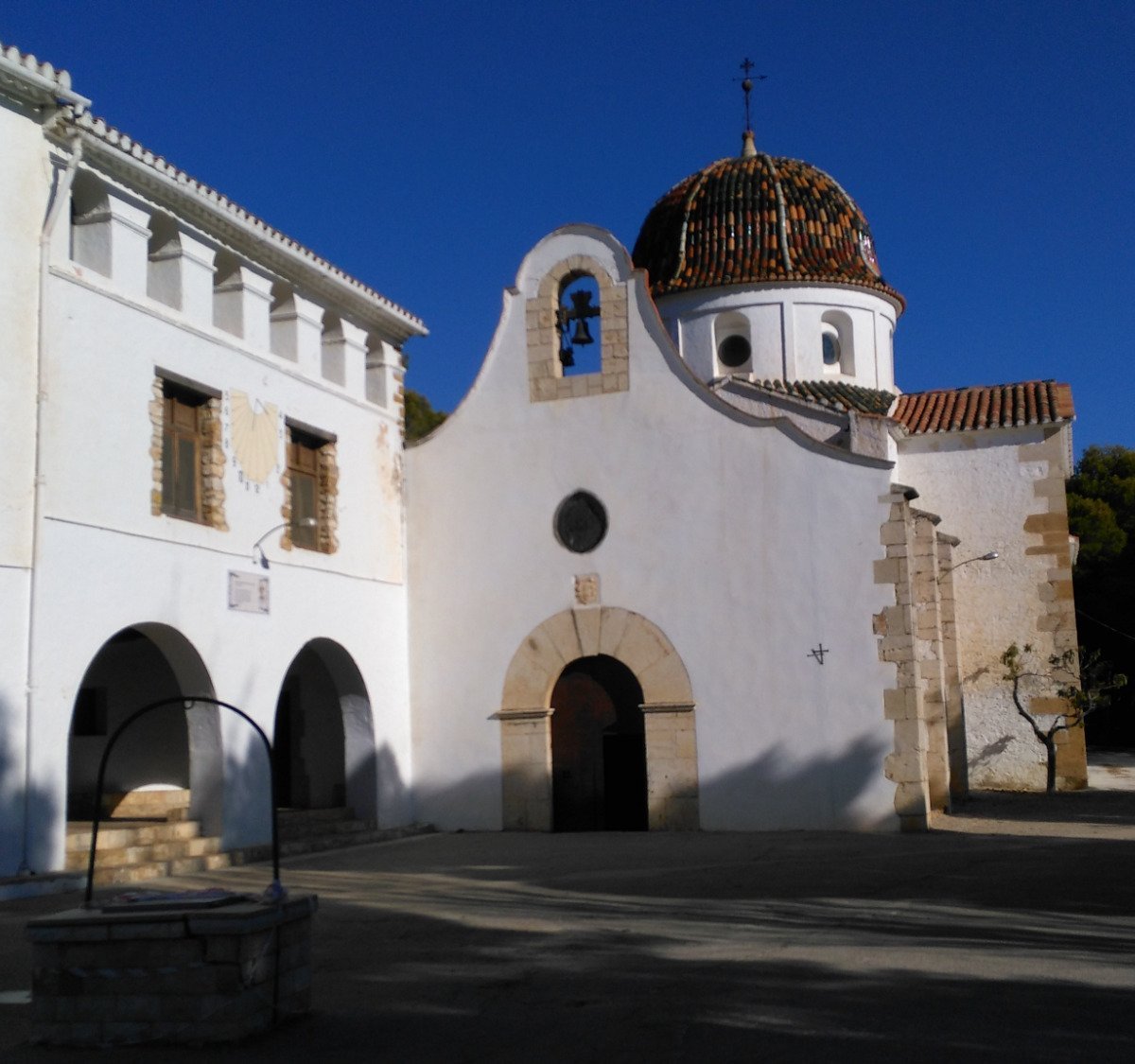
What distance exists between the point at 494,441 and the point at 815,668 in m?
4.58

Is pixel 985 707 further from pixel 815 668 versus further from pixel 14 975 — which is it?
pixel 14 975

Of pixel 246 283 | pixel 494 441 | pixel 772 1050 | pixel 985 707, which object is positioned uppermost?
pixel 246 283

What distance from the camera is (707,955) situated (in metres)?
7.59

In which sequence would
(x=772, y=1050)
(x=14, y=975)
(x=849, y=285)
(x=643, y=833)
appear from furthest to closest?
1. (x=849, y=285)
2. (x=643, y=833)
3. (x=14, y=975)
4. (x=772, y=1050)

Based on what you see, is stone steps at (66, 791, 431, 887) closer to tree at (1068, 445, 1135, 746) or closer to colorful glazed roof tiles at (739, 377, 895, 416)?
colorful glazed roof tiles at (739, 377, 895, 416)

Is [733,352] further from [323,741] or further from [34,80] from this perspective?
[34,80]

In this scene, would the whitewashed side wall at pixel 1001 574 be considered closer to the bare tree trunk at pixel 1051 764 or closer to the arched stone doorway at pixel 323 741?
the bare tree trunk at pixel 1051 764

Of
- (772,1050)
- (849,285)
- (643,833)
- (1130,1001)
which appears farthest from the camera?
(849,285)

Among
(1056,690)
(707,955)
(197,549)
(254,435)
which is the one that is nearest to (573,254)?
(254,435)

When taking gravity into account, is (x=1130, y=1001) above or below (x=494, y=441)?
below

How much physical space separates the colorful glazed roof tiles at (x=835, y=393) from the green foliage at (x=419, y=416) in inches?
560

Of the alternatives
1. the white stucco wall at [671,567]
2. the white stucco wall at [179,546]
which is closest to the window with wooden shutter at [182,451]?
the white stucco wall at [179,546]

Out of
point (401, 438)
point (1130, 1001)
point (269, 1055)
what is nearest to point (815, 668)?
point (401, 438)

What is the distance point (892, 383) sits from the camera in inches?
950
